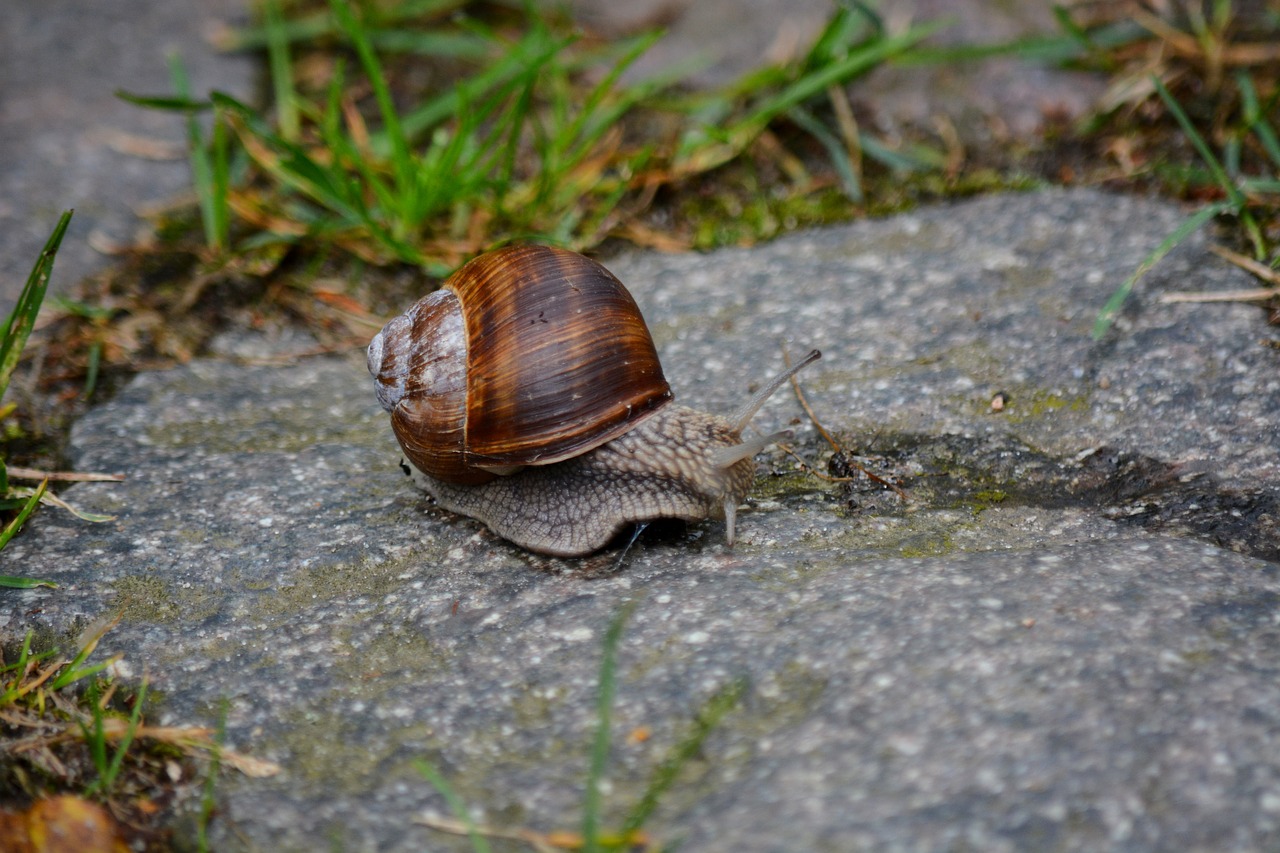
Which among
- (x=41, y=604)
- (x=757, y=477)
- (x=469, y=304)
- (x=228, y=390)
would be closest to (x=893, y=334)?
(x=757, y=477)

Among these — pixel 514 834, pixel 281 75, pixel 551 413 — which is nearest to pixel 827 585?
pixel 551 413

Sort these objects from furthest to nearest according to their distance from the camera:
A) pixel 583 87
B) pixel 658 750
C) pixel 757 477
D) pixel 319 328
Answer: pixel 583 87 < pixel 319 328 < pixel 757 477 < pixel 658 750

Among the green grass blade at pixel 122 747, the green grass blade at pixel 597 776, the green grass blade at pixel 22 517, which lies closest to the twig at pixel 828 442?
the green grass blade at pixel 597 776

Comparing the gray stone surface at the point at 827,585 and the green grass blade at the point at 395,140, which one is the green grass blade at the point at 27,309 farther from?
the green grass blade at the point at 395,140

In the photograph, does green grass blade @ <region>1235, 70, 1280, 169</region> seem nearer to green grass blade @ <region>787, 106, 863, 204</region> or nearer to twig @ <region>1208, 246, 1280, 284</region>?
twig @ <region>1208, 246, 1280, 284</region>

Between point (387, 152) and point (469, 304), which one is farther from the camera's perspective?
point (387, 152)

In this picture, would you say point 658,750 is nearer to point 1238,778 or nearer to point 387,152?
point 1238,778

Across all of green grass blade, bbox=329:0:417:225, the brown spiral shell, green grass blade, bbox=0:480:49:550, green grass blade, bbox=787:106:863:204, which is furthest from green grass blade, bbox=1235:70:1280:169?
green grass blade, bbox=0:480:49:550
